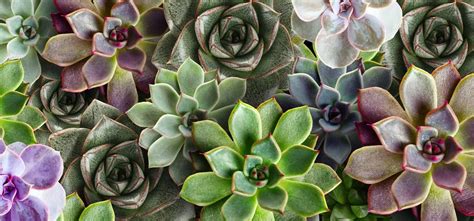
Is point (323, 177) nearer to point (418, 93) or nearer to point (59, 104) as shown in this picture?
point (418, 93)

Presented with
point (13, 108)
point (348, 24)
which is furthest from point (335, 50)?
point (13, 108)

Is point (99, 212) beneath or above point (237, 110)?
beneath

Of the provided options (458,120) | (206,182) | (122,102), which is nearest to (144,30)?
(122,102)

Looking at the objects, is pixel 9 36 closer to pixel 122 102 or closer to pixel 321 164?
pixel 122 102

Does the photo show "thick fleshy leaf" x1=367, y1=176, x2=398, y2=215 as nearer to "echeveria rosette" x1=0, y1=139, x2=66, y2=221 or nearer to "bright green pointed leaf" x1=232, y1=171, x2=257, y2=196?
"bright green pointed leaf" x1=232, y1=171, x2=257, y2=196

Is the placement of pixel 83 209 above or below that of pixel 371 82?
below

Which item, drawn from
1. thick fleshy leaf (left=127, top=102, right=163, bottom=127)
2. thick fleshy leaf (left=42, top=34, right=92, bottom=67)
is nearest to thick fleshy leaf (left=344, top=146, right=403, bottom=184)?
thick fleshy leaf (left=127, top=102, right=163, bottom=127)
